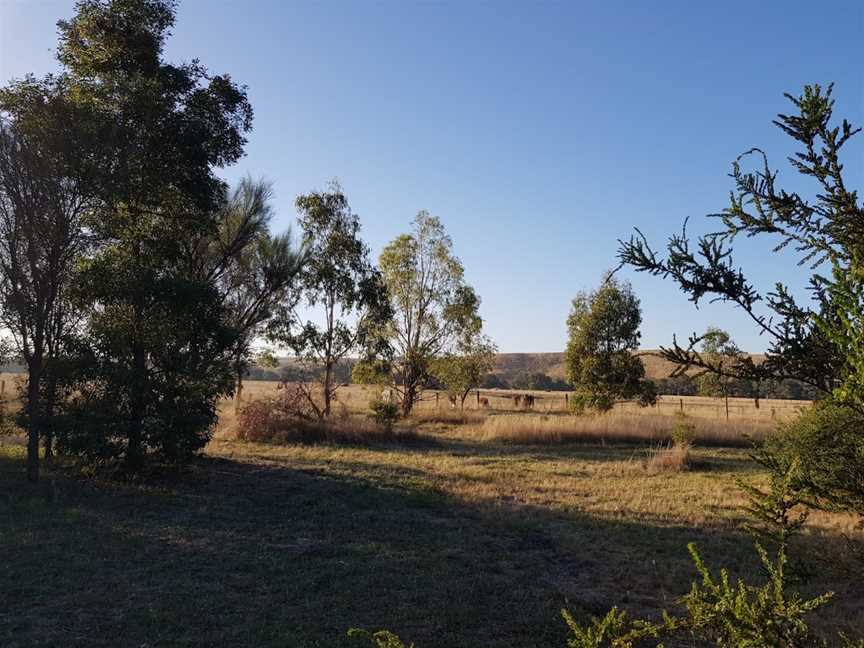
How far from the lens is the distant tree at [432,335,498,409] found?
2620 cm

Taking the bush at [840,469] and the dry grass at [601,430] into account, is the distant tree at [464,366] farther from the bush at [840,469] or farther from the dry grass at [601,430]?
the bush at [840,469]

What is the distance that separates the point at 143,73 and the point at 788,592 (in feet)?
43.2

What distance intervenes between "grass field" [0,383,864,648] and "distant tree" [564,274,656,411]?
9731mm

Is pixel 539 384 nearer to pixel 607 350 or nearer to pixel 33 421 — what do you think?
pixel 607 350

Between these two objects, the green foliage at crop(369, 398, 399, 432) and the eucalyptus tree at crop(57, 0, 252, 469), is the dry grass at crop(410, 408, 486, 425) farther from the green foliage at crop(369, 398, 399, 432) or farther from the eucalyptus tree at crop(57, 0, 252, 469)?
the eucalyptus tree at crop(57, 0, 252, 469)

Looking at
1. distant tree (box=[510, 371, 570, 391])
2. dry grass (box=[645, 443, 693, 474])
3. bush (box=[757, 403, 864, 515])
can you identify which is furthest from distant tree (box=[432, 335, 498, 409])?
distant tree (box=[510, 371, 570, 391])

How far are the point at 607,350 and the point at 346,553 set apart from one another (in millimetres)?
17673

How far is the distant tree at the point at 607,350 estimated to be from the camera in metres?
22.7

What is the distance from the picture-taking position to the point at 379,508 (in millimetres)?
9328

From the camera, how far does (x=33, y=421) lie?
1019cm

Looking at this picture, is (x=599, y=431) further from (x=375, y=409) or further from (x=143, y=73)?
(x=143, y=73)

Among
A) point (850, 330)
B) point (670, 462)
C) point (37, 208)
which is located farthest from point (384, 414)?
point (850, 330)

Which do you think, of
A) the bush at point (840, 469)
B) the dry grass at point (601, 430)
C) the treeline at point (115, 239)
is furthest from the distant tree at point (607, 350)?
the bush at point (840, 469)

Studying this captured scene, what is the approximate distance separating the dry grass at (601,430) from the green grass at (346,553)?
21.2ft
